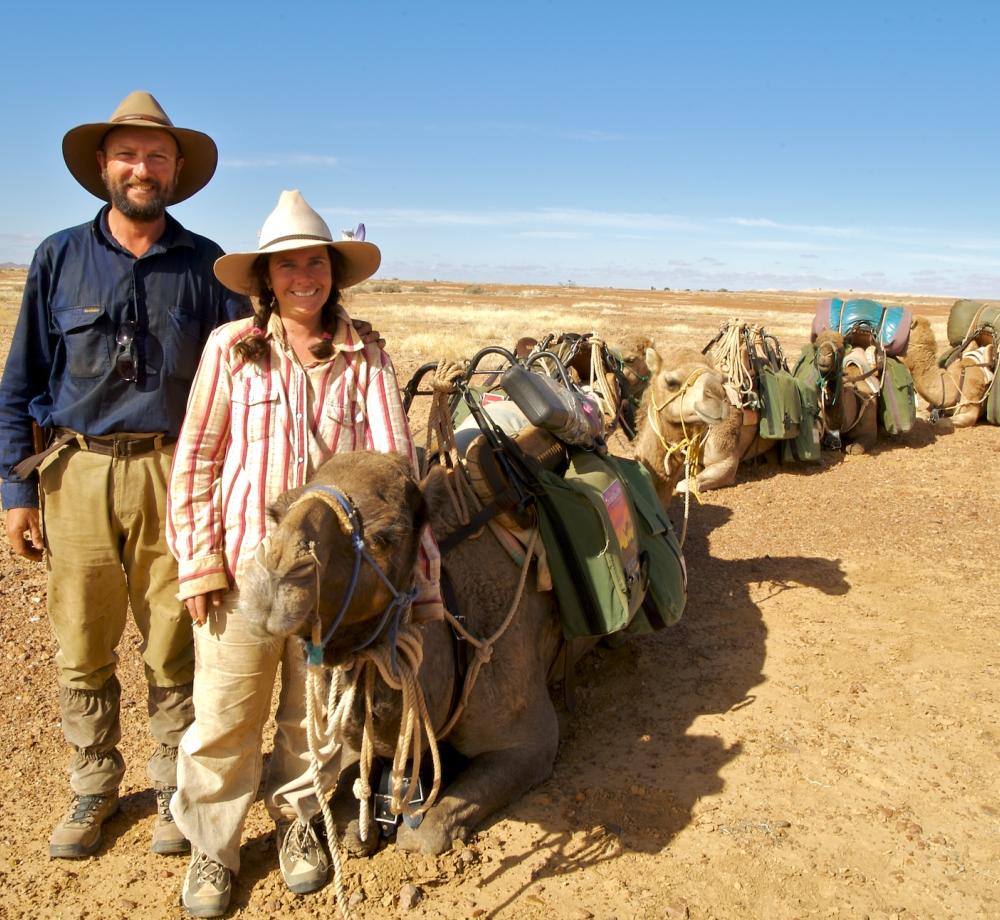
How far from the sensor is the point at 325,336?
3109 mm

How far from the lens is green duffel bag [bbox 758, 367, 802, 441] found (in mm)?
10242

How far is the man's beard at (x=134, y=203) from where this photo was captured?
135 inches

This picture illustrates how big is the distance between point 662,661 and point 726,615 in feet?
3.31

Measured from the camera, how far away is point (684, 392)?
6.59m

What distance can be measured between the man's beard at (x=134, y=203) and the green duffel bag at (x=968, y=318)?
14897 mm

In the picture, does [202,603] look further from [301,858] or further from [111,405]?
[301,858]

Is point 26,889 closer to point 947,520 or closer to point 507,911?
point 507,911

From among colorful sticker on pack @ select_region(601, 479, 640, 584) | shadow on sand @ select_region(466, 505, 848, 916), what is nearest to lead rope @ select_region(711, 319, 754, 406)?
shadow on sand @ select_region(466, 505, 848, 916)

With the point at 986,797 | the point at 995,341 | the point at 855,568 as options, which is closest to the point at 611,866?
the point at 986,797

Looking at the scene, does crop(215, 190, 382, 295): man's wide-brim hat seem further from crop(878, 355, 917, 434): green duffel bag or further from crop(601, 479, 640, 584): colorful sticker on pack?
crop(878, 355, 917, 434): green duffel bag

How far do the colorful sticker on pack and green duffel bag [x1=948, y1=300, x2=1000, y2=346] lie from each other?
42.2ft

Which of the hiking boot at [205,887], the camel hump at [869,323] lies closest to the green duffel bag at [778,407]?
the camel hump at [869,323]

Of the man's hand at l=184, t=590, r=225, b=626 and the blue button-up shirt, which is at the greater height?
the blue button-up shirt

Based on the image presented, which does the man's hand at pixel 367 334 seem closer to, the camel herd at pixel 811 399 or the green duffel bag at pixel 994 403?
the camel herd at pixel 811 399
